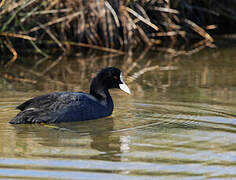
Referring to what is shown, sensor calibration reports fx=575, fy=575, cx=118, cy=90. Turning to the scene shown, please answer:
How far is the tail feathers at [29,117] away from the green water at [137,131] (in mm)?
63

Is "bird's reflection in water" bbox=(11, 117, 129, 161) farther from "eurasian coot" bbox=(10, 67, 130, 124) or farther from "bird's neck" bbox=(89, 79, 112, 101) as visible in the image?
"bird's neck" bbox=(89, 79, 112, 101)

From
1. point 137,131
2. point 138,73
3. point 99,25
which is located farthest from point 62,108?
point 99,25

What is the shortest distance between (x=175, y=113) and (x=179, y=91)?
3.88ft

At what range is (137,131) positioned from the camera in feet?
16.8

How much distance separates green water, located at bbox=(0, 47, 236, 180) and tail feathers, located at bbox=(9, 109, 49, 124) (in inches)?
2.5

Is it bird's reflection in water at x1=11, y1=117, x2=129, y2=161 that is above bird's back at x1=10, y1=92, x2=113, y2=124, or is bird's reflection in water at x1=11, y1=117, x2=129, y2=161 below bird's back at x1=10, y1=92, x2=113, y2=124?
below

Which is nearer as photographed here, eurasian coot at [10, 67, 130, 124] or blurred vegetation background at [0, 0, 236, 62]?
eurasian coot at [10, 67, 130, 124]

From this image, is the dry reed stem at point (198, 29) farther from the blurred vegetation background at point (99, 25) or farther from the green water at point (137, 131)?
the green water at point (137, 131)

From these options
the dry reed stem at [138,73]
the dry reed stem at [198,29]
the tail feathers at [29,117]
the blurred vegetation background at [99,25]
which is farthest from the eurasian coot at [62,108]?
the dry reed stem at [198,29]

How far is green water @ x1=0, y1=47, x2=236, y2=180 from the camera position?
3.98 metres

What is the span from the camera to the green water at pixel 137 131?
13.1 ft

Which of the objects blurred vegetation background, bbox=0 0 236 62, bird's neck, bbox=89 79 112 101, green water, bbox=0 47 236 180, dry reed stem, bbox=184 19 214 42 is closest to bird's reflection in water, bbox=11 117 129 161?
green water, bbox=0 47 236 180

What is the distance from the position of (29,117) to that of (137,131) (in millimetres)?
1071

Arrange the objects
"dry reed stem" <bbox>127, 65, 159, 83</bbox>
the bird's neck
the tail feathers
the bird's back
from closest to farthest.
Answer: the tail feathers
the bird's back
the bird's neck
"dry reed stem" <bbox>127, 65, 159, 83</bbox>
